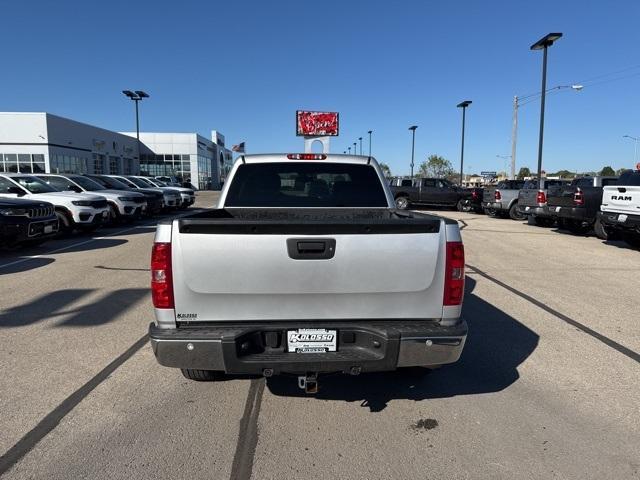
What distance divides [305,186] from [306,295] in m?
2.13

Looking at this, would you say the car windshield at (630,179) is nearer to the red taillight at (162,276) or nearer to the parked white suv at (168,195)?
the red taillight at (162,276)

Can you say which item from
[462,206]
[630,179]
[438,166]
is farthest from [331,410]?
[438,166]

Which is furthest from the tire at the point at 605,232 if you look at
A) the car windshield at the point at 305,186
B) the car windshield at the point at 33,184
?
the car windshield at the point at 33,184

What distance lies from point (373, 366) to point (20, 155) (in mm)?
47581

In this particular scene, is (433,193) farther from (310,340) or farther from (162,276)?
(162,276)

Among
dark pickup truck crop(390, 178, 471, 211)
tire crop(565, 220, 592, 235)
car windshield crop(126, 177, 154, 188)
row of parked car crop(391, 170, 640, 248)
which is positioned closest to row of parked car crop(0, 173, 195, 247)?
car windshield crop(126, 177, 154, 188)

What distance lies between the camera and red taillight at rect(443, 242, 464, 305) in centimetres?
302

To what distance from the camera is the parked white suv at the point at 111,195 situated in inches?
602

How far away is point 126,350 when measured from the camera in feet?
15.2

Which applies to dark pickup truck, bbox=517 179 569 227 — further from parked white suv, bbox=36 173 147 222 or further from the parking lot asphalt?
parked white suv, bbox=36 173 147 222

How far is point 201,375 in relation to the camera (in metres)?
3.71

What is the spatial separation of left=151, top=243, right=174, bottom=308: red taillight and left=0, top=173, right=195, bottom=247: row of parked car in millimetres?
8472

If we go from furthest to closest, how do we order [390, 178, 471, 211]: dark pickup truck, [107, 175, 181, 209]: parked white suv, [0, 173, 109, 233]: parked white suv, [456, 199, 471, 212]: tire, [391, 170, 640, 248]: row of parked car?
[390, 178, 471, 211]: dark pickup truck
[456, 199, 471, 212]: tire
[107, 175, 181, 209]: parked white suv
[0, 173, 109, 233]: parked white suv
[391, 170, 640, 248]: row of parked car

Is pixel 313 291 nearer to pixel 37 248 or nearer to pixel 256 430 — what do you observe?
pixel 256 430
